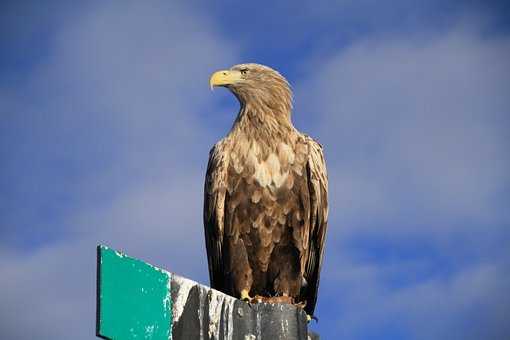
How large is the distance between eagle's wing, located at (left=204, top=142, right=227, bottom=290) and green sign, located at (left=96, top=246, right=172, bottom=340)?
406cm

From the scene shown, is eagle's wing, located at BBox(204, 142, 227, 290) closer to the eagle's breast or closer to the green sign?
the eagle's breast

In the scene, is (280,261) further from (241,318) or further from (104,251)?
(104,251)

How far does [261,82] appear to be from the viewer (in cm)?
931

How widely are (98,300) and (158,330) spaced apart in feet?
1.61

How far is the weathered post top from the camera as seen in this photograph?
3.69m

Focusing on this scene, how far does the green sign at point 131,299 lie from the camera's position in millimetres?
3641

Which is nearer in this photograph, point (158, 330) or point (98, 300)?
point (98, 300)

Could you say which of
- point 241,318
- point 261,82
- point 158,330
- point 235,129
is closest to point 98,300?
→ point 158,330

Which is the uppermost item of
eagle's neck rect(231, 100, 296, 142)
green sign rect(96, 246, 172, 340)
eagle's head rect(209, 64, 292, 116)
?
eagle's head rect(209, 64, 292, 116)

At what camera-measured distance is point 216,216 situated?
823 centimetres

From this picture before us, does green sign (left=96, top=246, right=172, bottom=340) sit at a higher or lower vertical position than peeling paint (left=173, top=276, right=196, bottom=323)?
lower

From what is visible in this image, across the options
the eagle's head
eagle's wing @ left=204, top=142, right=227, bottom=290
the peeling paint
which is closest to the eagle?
eagle's wing @ left=204, top=142, right=227, bottom=290

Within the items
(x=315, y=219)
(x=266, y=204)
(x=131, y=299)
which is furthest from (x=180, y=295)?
(x=315, y=219)

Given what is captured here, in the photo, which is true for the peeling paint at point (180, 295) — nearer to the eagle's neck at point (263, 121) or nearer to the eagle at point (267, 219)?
the eagle at point (267, 219)
